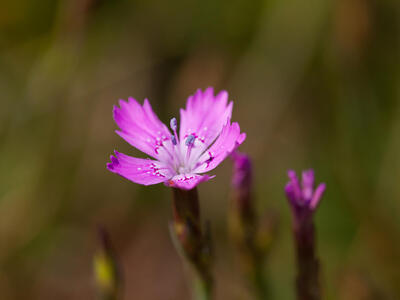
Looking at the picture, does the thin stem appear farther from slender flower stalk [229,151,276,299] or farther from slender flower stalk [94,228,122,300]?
slender flower stalk [94,228,122,300]

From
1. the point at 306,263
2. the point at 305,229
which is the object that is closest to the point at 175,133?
the point at 305,229

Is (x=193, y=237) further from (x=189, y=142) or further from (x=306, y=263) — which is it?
(x=306, y=263)

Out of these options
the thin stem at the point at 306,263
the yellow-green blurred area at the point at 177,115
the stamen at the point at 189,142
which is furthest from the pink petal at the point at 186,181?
the yellow-green blurred area at the point at 177,115

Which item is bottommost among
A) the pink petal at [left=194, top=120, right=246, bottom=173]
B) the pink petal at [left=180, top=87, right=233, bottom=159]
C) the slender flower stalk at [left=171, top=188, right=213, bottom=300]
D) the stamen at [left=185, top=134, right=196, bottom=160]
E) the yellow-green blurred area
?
the slender flower stalk at [left=171, top=188, right=213, bottom=300]

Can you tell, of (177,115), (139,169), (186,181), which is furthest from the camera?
(177,115)

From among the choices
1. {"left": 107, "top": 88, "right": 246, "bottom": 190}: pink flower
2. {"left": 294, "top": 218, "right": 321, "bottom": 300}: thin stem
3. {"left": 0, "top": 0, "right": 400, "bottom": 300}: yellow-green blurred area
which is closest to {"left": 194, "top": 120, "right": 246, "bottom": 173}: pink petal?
{"left": 107, "top": 88, "right": 246, "bottom": 190}: pink flower

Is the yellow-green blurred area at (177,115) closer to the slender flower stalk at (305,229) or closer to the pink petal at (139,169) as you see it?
the slender flower stalk at (305,229)
